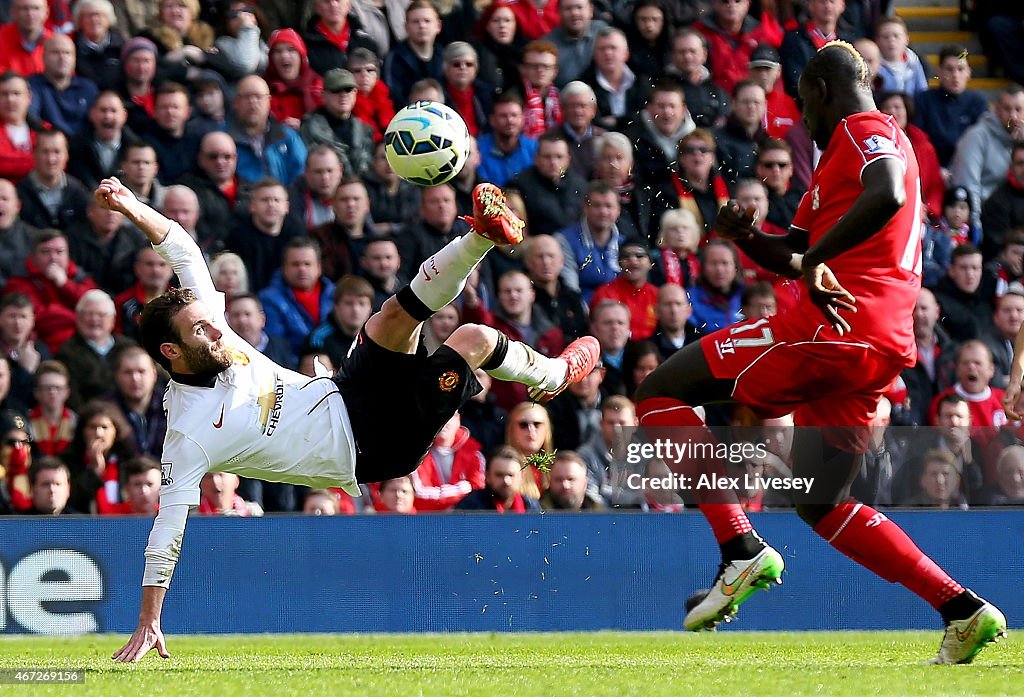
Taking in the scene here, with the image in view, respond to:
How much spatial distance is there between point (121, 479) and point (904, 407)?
5139mm

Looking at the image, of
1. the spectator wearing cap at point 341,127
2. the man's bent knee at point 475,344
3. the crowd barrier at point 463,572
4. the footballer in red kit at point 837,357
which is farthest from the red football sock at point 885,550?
the spectator wearing cap at point 341,127

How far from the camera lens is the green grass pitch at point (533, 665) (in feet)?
18.0

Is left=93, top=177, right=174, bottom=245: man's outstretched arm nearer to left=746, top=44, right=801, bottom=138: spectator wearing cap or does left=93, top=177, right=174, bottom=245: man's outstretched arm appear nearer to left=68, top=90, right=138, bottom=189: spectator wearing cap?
left=68, top=90, right=138, bottom=189: spectator wearing cap

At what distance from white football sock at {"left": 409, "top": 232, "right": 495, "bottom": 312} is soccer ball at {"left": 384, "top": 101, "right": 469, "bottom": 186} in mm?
1380

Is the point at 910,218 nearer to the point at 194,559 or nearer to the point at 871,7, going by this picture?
the point at 194,559

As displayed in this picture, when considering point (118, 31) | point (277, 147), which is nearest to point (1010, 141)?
point (277, 147)

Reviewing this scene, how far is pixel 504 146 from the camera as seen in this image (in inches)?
445

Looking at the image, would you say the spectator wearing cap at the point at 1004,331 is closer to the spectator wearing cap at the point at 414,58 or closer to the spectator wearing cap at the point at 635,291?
the spectator wearing cap at the point at 635,291

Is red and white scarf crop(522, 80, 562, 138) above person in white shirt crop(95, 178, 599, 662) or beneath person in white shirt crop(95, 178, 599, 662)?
above

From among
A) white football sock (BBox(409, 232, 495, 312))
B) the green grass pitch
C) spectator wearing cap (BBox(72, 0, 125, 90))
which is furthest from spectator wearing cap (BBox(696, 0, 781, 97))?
white football sock (BBox(409, 232, 495, 312))

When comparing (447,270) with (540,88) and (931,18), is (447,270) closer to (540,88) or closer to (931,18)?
(540,88)

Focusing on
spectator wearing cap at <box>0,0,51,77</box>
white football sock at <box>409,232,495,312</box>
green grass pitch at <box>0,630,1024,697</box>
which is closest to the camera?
green grass pitch at <box>0,630,1024,697</box>

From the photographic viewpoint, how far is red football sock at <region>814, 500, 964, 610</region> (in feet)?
20.8

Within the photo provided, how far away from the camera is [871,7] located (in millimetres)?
13062
